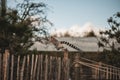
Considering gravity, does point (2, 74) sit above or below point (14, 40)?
below

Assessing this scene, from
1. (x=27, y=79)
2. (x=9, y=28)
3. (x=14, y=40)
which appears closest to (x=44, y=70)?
(x=27, y=79)

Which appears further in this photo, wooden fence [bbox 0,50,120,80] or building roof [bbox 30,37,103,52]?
building roof [bbox 30,37,103,52]

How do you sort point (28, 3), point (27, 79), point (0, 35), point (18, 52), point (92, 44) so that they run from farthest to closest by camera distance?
point (92, 44) → point (28, 3) → point (0, 35) → point (18, 52) → point (27, 79)

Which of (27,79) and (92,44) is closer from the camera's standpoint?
(27,79)

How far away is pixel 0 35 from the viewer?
1316 centimetres

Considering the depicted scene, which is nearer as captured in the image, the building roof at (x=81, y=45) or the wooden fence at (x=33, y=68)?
the wooden fence at (x=33, y=68)

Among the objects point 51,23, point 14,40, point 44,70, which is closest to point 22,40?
point 14,40

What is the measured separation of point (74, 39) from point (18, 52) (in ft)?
73.4

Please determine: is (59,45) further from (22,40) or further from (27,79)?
(27,79)

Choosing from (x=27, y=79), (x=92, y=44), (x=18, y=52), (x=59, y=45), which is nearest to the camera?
(x=27, y=79)

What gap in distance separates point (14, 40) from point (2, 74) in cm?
488

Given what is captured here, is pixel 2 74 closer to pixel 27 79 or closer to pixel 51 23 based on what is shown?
pixel 27 79

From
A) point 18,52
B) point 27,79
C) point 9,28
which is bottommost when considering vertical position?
point 27,79

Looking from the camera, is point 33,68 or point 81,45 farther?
point 81,45
